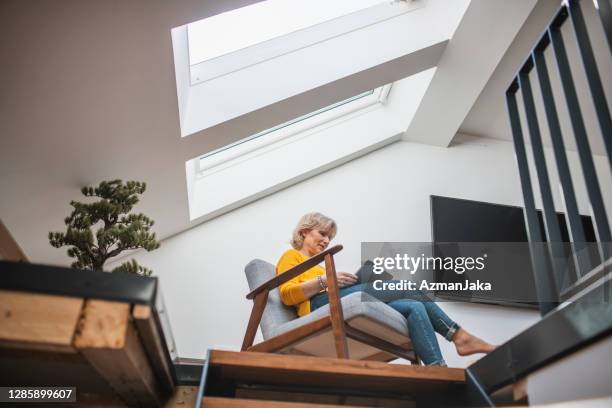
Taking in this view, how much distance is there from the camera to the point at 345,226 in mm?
4180

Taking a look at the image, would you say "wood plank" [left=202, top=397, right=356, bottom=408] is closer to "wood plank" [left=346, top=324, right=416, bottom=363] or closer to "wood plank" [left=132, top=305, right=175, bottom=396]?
"wood plank" [left=132, top=305, right=175, bottom=396]

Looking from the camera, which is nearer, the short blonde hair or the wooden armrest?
the wooden armrest

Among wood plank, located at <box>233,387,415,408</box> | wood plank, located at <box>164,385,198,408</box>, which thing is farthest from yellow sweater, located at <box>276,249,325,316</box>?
wood plank, located at <box>164,385,198,408</box>

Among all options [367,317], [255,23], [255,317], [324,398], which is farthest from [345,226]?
[324,398]

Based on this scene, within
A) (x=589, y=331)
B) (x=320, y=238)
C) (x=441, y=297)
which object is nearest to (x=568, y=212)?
(x=589, y=331)

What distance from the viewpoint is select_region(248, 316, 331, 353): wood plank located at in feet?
6.81

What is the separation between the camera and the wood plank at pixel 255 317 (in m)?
2.34

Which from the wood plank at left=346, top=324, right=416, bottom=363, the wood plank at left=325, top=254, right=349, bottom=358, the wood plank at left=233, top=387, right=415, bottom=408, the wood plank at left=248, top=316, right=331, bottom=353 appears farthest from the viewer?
the wood plank at left=346, top=324, right=416, bottom=363

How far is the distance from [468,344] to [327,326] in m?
0.66

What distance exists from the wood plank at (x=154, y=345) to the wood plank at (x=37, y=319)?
0.39 feet

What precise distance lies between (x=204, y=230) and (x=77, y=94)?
5.93ft

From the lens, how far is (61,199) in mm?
2783

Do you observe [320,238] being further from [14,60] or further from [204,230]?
[14,60]

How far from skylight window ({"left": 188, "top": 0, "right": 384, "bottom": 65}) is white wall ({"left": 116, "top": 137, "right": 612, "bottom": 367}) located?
4.31 feet
